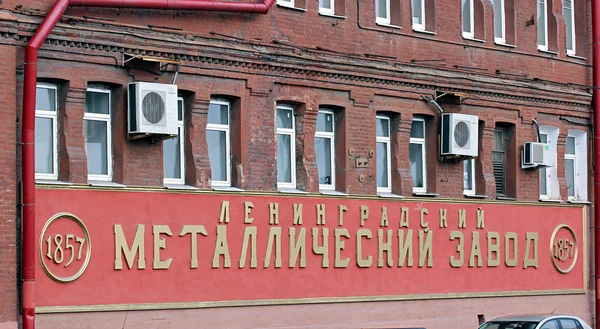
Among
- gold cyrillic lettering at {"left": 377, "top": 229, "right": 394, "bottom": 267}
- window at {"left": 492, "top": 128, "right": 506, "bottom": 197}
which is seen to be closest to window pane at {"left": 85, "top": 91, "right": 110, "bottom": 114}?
gold cyrillic lettering at {"left": 377, "top": 229, "right": 394, "bottom": 267}

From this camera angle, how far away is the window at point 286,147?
86.4 feet

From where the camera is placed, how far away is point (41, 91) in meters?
22.7

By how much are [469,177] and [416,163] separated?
1.81 metres

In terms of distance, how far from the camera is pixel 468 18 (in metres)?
30.4

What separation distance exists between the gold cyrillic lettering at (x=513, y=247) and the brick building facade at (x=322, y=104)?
0.82 metres

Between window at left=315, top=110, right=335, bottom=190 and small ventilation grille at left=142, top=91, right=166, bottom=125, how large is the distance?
4.63 meters

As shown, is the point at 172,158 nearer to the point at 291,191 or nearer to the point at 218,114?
the point at 218,114

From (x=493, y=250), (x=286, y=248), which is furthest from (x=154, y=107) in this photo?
(x=493, y=250)

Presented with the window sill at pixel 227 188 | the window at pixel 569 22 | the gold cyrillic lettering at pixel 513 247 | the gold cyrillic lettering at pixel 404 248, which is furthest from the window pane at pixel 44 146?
the window at pixel 569 22

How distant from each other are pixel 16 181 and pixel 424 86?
33.9 ft

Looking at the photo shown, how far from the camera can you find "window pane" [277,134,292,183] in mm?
26328

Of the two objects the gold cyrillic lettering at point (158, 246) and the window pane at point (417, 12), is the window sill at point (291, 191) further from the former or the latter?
the window pane at point (417, 12)

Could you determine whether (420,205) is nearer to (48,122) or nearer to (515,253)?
(515,253)

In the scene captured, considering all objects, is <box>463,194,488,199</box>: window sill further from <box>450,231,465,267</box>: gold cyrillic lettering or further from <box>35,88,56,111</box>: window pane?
<box>35,88,56,111</box>: window pane
